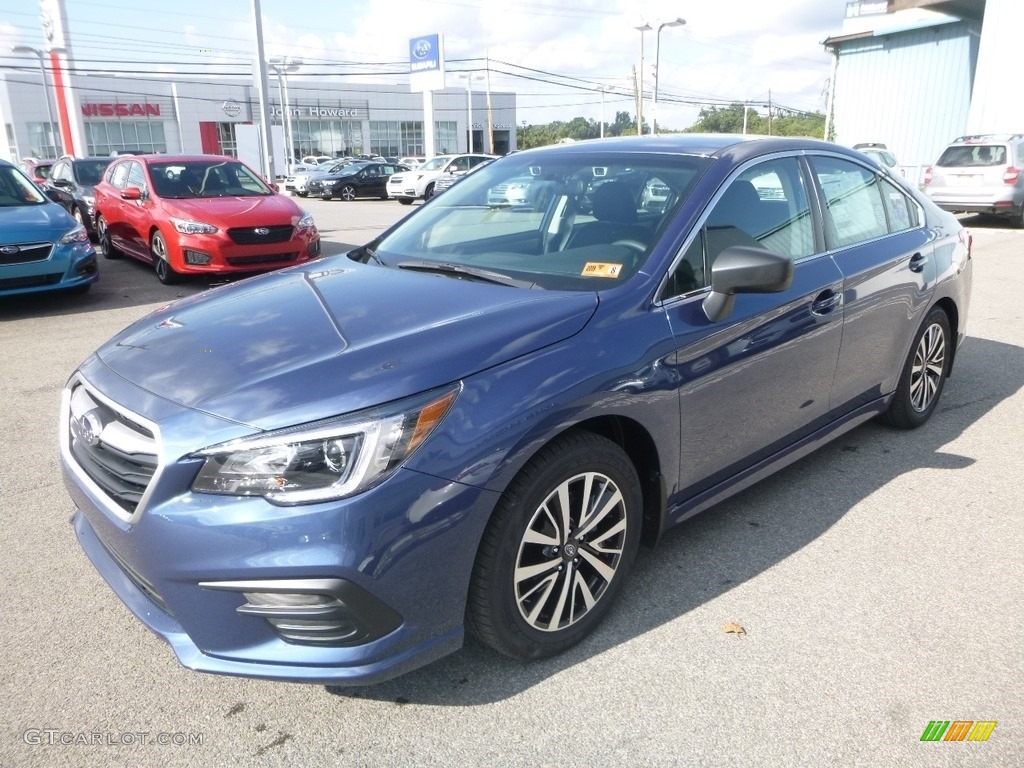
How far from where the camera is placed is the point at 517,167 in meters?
3.98

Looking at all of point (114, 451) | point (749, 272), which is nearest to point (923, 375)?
point (749, 272)

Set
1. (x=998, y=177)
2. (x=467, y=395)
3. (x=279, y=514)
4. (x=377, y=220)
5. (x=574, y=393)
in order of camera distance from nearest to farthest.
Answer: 1. (x=279, y=514)
2. (x=467, y=395)
3. (x=574, y=393)
4. (x=998, y=177)
5. (x=377, y=220)

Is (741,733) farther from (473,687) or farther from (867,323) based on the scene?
(867,323)

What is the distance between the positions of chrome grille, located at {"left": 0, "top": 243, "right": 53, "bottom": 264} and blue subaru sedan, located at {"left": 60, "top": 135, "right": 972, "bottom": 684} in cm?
561

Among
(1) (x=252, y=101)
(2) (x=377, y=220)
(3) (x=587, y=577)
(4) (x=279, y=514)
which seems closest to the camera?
(4) (x=279, y=514)

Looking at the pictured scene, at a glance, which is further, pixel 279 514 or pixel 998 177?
pixel 998 177

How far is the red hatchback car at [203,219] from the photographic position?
9.28 meters

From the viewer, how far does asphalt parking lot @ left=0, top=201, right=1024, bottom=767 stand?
2.36m

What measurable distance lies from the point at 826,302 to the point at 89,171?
15747mm

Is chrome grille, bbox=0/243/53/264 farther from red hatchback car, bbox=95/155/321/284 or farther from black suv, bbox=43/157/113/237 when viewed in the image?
black suv, bbox=43/157/113/237

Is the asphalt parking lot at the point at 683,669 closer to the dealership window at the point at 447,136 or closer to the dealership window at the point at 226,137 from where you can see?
the dealership window at the point at 226,137

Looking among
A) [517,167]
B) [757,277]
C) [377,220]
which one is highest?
[517,167]

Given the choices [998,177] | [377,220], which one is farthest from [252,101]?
[998,177]

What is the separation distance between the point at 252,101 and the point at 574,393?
83.5 meters
